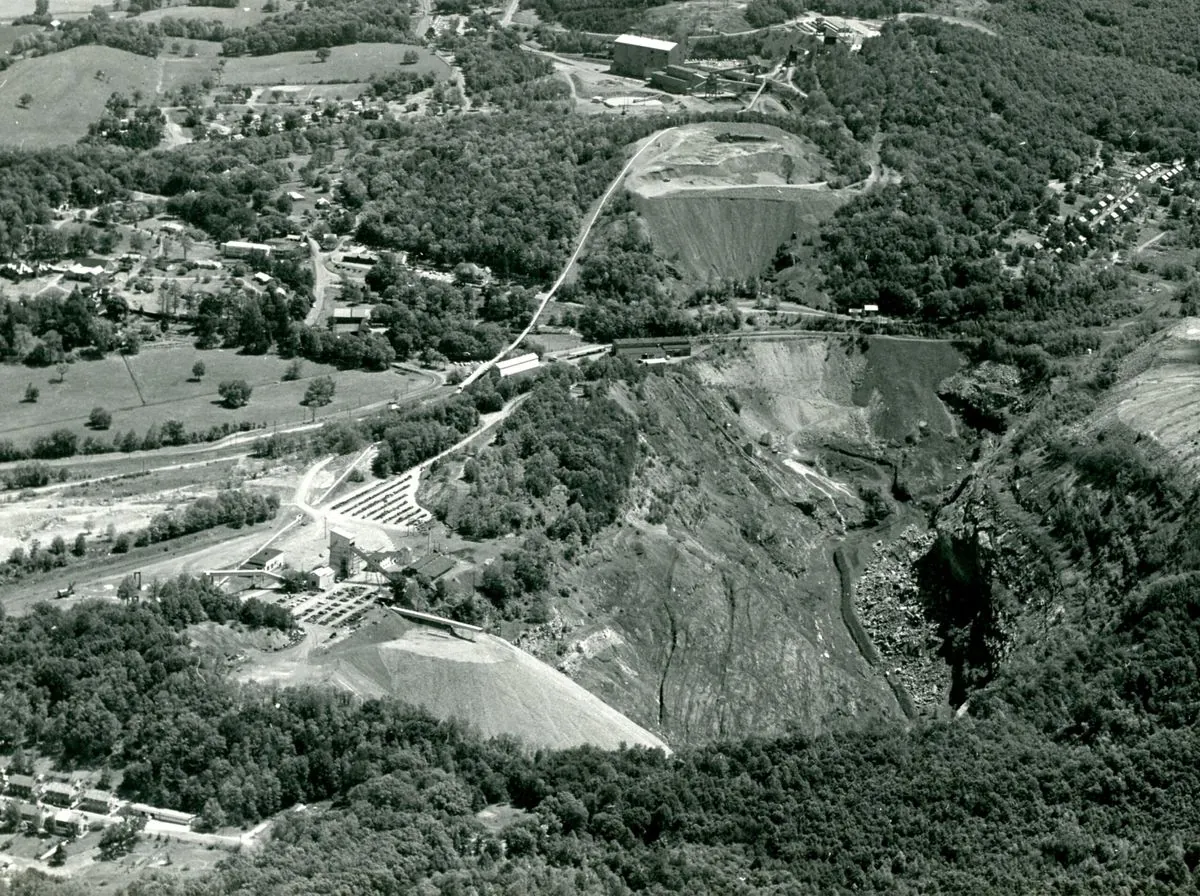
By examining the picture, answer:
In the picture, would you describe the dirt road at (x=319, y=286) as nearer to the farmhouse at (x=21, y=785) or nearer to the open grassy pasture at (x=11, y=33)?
the farmhouse at (x=21, y=785)

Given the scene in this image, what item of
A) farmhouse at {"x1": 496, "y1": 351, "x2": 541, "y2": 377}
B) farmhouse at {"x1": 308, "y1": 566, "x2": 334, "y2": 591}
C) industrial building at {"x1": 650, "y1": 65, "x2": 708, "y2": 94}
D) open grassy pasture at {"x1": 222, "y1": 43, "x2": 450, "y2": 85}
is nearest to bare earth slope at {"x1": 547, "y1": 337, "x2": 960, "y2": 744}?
farmhouse at {"x1": 496, "y1": 351, "x2": 541, "y2": 377}

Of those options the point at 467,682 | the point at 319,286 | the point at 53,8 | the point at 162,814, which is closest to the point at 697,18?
the point at 53,8

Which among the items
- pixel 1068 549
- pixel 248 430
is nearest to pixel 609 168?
pixel 248 430

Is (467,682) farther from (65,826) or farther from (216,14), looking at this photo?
(216,14)

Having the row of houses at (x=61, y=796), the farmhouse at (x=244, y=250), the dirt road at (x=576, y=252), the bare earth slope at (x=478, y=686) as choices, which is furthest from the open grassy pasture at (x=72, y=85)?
the row of houses at (x=61, y=796)

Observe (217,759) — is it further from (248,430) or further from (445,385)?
(445,385)

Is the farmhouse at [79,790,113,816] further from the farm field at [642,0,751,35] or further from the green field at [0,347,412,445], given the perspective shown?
the farm field at [642,0,751,35]
